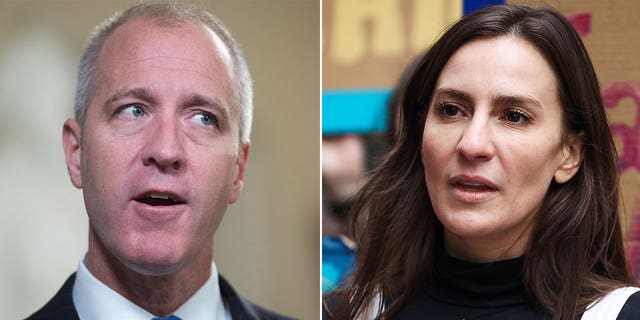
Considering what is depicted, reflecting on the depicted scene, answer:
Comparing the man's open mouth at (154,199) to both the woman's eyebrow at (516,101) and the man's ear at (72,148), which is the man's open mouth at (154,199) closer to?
the man's ear at (72,148)

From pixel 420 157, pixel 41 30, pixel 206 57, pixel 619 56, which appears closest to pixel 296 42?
pixel 206 57

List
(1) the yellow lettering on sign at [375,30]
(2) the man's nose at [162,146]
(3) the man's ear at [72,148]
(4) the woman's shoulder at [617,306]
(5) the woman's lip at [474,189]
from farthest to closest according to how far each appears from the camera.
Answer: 1. (1) the yellow lettering on sign at [375,30]
2. (3) the man's ear at [72,148]
3. (2) the man's nose at [162,146]
4. (5) the woman's lip at [474,189]
5. (4) the woman's shoulder at [617,306]

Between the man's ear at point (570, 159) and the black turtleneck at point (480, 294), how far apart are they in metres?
0.22

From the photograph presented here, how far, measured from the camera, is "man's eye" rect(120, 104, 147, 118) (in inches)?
85.7

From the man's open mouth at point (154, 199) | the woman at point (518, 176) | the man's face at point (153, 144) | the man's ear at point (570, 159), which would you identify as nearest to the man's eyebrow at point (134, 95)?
the man's face at point (153, 144)

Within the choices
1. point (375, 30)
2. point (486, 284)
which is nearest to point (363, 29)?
point (375, 30)

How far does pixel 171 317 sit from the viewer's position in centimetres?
227

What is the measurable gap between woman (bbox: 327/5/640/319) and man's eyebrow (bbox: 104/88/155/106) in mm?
696

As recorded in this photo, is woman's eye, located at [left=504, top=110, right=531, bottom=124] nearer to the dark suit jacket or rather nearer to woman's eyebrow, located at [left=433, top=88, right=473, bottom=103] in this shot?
woman's eyebrow, located at [left=433, top=88, right=473, bottom=103]

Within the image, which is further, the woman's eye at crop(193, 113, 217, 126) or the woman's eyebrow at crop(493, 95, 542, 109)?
the woman's eye at crop(193, 113, 217, 126)

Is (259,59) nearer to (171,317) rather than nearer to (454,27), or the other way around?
(454,27)

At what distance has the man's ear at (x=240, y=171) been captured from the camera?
92.9 inches

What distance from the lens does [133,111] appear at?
7.14 feet

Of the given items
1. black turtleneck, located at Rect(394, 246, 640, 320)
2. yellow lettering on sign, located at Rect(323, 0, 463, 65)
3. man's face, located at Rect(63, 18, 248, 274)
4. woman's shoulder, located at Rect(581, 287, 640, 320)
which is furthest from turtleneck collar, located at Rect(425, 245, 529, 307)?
yellow lettering on sign, located at Rect(323, 0, 463, 65)
